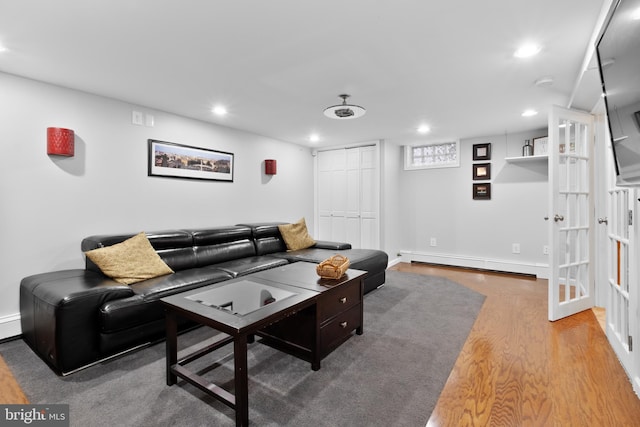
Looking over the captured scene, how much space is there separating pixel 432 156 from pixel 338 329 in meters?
4.28

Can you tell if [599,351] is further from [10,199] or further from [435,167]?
[10,199]

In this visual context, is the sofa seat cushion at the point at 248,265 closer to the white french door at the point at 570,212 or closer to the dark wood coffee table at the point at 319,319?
the dark wood coffee table at the point at 319,319

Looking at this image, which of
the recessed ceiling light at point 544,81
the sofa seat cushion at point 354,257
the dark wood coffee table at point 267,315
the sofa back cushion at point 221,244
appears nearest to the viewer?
the dark wood coffee table at point 267,315

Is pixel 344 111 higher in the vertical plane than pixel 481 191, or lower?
higher

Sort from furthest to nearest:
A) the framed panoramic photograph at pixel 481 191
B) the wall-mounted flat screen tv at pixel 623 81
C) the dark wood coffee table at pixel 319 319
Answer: the framed panoramic photograph at pixel 481 191
the dark wood coffee table at pixel 319 319
the wall-mounted flat screen tv at pixel 623 81

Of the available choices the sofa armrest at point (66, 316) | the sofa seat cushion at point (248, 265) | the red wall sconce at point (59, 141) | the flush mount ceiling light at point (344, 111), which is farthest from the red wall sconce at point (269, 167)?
the sofa armrest at point (66, 316)

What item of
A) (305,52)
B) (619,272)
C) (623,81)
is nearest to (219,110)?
(305,52)

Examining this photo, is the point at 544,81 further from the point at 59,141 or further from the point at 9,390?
Answer: the point at 9,390

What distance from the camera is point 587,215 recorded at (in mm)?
3078

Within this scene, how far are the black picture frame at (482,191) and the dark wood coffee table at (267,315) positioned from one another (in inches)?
136

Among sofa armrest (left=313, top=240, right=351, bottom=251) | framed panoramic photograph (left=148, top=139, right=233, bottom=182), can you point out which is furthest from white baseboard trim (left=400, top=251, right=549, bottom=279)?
framed panoramic photograph (left=148, top=139, right=233, bottom=182)

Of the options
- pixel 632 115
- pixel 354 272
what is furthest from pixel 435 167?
pixel 632 115

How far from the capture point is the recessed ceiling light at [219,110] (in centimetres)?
346

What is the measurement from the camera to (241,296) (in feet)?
6.47
